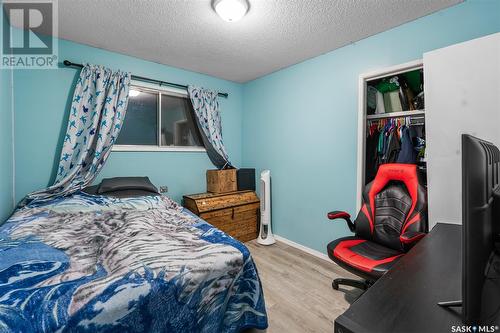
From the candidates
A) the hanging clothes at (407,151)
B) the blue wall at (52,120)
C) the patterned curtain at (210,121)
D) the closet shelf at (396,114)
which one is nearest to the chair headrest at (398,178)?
the hanging clothes at (407,151)

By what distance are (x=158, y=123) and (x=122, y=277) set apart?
258 centimetres

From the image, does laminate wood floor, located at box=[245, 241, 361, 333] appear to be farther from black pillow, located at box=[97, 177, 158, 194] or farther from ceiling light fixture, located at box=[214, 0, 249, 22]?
ceiling light fixture, located at box=[214, 0, 249, 22]

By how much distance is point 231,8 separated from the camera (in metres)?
1.84

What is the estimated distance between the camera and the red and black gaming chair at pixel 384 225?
167cm

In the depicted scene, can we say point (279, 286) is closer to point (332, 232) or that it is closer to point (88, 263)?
point (332, 232)

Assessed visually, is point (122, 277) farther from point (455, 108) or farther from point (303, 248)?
point (303, 248)

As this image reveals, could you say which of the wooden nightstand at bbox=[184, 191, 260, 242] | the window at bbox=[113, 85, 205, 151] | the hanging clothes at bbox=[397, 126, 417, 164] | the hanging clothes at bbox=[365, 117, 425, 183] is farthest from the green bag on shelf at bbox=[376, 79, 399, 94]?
the window at bbox=[113, 85, 205, 151]

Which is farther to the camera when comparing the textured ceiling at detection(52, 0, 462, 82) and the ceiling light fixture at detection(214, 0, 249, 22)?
the textured ceiling at detection(52, 0, 462, 82)

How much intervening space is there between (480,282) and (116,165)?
3.22 m

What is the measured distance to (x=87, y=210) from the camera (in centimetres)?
210

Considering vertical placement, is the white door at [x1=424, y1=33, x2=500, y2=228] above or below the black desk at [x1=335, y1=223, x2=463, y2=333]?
above

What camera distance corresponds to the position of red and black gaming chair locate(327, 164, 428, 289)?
1666 millimetres

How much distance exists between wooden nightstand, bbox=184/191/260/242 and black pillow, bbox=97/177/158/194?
2.04 feet

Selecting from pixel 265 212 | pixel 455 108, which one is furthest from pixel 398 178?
pixel 265 212
